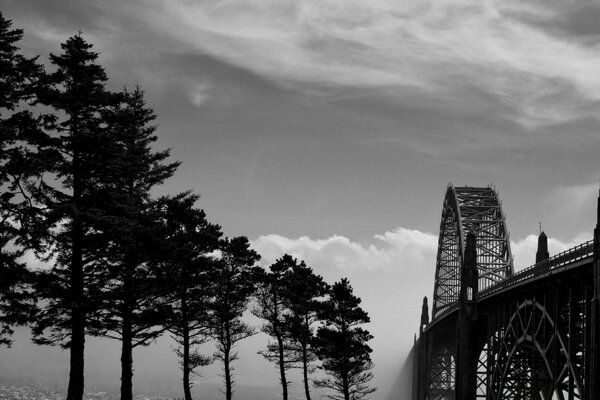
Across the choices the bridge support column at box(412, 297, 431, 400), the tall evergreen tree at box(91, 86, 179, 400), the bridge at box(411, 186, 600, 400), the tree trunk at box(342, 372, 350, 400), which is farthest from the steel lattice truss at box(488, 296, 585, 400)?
the bridge support column at box(412, 297, 431, 400)

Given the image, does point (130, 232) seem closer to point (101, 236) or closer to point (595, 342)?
point (101, 236)

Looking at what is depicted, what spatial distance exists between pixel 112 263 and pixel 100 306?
7.99ft

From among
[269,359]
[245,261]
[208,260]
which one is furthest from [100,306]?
[269,359]

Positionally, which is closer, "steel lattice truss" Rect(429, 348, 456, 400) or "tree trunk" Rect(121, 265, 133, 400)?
"tree trunk" Rect(121, 265, 133, 400)

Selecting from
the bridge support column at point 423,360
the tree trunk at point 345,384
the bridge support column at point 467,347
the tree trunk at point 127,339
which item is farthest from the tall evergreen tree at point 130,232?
the bridge support column at point 423,360

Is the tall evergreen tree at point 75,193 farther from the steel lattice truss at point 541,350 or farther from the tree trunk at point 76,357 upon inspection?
the steel lattice truss at point 541,350

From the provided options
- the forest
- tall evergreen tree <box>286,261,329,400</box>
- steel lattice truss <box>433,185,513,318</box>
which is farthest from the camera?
steel lattice truss <box>433,185,513,318</box>

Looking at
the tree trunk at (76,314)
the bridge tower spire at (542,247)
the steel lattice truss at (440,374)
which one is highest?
the bridge tower spire at (542,247)

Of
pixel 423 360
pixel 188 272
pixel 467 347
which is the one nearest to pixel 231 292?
pixel 188 272

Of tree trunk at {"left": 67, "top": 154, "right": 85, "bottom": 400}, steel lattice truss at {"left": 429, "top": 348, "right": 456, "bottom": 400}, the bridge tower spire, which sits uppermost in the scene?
the bridge tower spire

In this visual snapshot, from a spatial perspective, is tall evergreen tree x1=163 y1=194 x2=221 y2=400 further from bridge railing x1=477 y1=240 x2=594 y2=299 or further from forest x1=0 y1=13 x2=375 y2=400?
bridge railing x1=477 y1=240 x2=594 y2=299

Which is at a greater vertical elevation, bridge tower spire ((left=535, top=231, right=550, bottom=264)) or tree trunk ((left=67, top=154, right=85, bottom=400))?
bridge tower spire ((left=535, top=231, right=550, bottom=264))

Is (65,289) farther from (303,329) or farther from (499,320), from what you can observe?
(499,320)

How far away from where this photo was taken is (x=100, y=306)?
29016 mm
